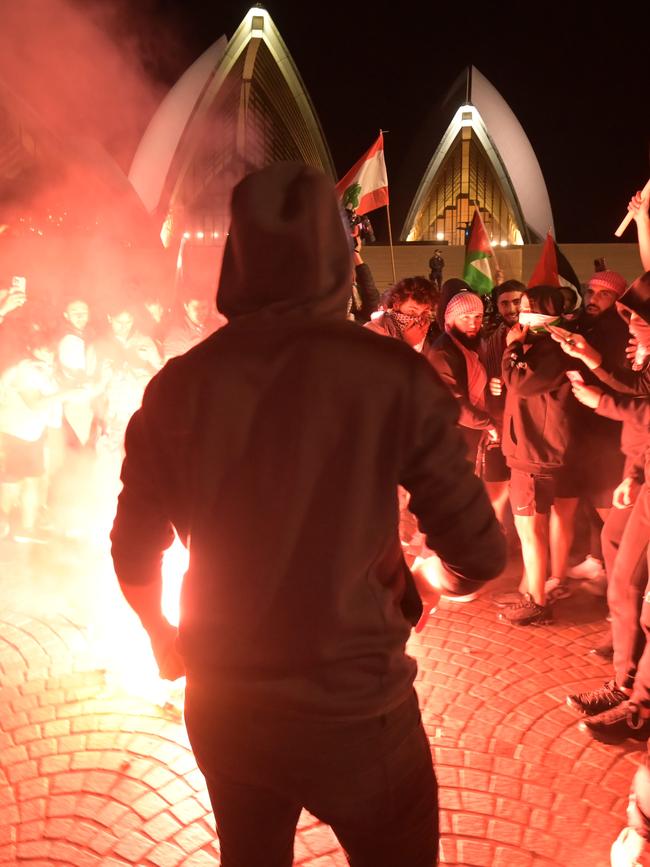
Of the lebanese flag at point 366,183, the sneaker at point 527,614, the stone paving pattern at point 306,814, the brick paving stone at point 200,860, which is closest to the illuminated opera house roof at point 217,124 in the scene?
the lebanese flag at point 366,183

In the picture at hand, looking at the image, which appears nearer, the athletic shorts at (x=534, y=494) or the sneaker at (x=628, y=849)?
the sneaker at (x=628, y=849)

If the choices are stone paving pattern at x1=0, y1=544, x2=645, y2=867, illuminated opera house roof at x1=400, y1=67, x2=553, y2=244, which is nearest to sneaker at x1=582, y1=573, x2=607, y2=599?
stone paving pattern at x1=0, y1=544, x2=645, y2=867

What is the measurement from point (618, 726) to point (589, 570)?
2.06 m

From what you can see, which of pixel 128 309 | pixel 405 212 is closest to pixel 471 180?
pixel 405 212

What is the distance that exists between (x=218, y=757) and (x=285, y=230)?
0.99m

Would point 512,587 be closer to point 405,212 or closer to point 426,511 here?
point 426,511

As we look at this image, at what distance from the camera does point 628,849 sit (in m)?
2.21

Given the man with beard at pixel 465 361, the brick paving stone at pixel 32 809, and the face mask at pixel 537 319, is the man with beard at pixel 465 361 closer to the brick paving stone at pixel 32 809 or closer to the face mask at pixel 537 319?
the face mask at pixel 537 319

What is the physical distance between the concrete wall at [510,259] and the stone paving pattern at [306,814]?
24.8m

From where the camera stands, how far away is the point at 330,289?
1262 millimetres

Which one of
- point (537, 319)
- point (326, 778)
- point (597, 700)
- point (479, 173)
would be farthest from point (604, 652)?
point (479, 173)

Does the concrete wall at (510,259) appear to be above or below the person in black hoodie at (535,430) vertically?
above

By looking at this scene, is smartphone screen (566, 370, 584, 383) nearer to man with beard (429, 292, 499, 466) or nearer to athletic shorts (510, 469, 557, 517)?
athletic shorts (510, 469, 557, 517)

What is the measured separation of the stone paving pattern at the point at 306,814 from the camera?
2.42m
